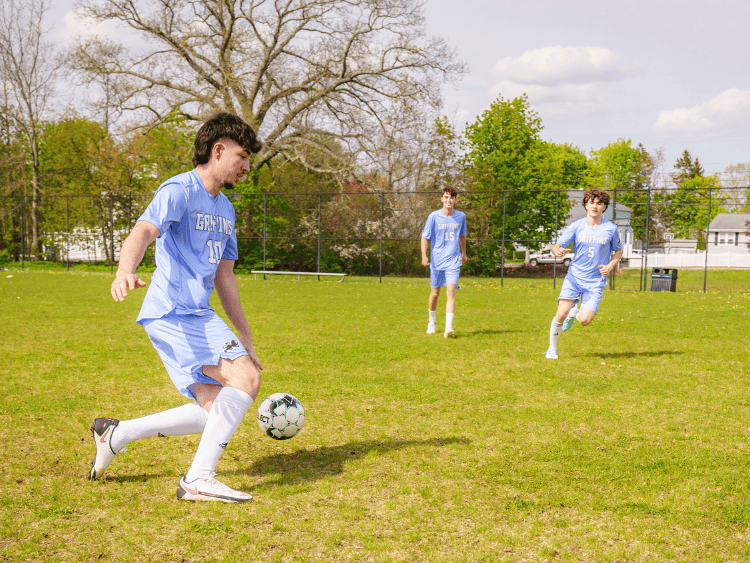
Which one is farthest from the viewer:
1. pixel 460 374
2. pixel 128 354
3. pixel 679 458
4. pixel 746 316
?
pixel 746 316

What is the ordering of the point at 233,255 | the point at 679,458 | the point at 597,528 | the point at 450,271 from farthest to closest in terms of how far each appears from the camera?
the point at 450,271
the point at 679,458
the point at 233,255
the point at 597,528

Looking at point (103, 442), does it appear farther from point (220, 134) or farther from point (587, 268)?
point (587, 268)

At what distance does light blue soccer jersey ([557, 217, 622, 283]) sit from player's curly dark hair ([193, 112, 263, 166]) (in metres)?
5.05

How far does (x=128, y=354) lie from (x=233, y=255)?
461cm

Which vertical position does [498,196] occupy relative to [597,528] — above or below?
above

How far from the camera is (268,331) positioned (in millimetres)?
9727

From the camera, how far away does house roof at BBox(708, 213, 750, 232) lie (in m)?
79.4

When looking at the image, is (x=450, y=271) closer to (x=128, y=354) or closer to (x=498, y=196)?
(x=128, y=354)

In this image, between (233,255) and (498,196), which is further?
(498,196)

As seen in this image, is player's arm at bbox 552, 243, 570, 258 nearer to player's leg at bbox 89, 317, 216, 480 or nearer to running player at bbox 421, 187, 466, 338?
running player at bbox 421, 187, 466, 338

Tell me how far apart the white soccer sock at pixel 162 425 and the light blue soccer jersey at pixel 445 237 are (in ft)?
20.6

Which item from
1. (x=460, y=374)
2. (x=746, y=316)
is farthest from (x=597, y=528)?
(x=746, y=316)

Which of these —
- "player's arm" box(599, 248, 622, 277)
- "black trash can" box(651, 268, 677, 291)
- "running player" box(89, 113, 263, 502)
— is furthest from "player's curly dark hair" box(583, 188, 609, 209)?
"black trash can" box(651, 268, 677, 291)

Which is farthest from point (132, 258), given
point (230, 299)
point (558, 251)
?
point (558, 251)
